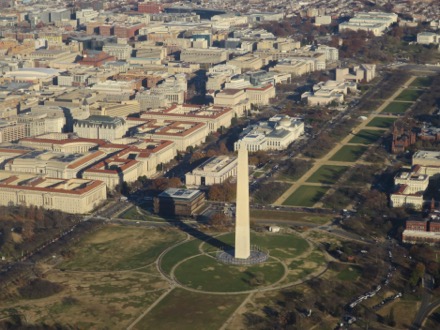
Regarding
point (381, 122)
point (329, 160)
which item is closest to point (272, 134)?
point (329, 160)

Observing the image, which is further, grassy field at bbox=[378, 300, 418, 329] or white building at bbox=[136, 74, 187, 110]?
white building at bbox=[136, 74, 187, 110]

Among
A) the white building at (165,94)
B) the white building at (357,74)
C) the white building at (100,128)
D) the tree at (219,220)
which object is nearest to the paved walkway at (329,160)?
the tree at (219,220)

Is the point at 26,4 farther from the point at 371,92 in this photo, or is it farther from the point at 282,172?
the point at 282,172

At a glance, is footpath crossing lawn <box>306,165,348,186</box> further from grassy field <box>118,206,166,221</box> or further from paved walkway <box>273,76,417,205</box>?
grassy field <box>118,206,166,221</box>

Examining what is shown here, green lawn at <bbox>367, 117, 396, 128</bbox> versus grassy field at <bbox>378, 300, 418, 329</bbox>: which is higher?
grassy field at <bbox>378, 300, 418, 329</bbox>

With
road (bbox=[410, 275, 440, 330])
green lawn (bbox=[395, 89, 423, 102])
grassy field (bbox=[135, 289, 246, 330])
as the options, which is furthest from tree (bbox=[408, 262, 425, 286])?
green lawn (bbox=[395, 89, 423, 102])
